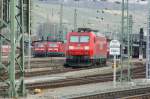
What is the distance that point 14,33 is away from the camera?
21.4 m

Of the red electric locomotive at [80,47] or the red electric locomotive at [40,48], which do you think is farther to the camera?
the red electric locomotive at [40,48]

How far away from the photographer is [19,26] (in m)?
22.1

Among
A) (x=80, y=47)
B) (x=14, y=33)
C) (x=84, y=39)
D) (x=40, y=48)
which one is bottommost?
(x=40, y=48)

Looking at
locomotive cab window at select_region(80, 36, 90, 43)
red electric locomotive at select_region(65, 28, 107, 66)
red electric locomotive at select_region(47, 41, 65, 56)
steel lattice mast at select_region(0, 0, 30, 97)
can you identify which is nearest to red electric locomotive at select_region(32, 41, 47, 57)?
red electric locomotive at select_region(47, 41, 65, 56)

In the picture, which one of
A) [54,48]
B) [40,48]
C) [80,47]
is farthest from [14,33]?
[40,48]

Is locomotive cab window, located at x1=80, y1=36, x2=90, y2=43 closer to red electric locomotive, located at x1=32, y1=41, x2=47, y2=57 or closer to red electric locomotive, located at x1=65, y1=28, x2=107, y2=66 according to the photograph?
red electric locomotive, located at x1=65, y1=28, x2=107, y2=66

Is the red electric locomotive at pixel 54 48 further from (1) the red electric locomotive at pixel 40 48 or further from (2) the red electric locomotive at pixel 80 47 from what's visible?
(2) the red electric locomotive at pixel 80 47

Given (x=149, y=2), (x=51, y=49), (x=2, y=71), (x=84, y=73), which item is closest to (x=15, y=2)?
(x=2, y=71)

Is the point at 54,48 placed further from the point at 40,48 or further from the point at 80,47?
the point at 80,47

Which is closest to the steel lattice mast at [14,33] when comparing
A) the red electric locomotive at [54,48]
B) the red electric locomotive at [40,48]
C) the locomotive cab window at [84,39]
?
the locomotive cab window at [84,39]

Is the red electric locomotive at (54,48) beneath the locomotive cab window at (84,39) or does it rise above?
beneath

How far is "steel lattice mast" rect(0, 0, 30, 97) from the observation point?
21438 millimetres

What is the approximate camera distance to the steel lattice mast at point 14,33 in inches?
844

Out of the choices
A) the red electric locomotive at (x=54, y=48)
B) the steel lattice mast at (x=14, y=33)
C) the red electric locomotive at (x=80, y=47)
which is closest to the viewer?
the steel lattice mast at (x=14, y=33)
